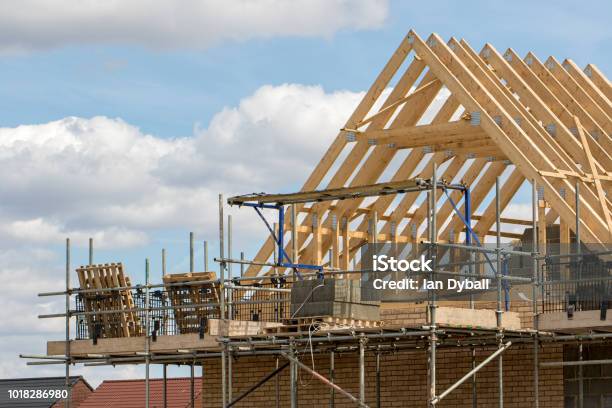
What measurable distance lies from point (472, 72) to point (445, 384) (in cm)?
648

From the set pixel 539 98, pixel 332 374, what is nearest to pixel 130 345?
pixel 332 374

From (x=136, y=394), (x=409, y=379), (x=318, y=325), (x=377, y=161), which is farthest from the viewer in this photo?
(x=136, y=394)

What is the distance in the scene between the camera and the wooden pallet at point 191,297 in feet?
86.7

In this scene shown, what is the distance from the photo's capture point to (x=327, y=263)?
102 ft

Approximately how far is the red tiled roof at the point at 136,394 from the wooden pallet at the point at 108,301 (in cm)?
1614

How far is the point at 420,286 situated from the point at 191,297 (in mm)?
4523

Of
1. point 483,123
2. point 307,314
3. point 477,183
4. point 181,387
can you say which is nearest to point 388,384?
point 307,314

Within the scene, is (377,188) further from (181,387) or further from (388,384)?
(181,387)

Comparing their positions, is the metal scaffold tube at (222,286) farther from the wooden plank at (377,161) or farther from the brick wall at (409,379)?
the wooden plank at (377,161)

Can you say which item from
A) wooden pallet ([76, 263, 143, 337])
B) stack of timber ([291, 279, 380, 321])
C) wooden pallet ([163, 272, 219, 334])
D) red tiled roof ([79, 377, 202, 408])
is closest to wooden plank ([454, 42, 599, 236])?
stack of timber ([291, 279, 380, 321])

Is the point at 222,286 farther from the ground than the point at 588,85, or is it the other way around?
the point at 588,85

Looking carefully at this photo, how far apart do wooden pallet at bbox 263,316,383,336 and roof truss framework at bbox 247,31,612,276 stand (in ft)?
13.2

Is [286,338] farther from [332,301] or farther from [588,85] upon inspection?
[588,85]

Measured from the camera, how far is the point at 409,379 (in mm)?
25812
